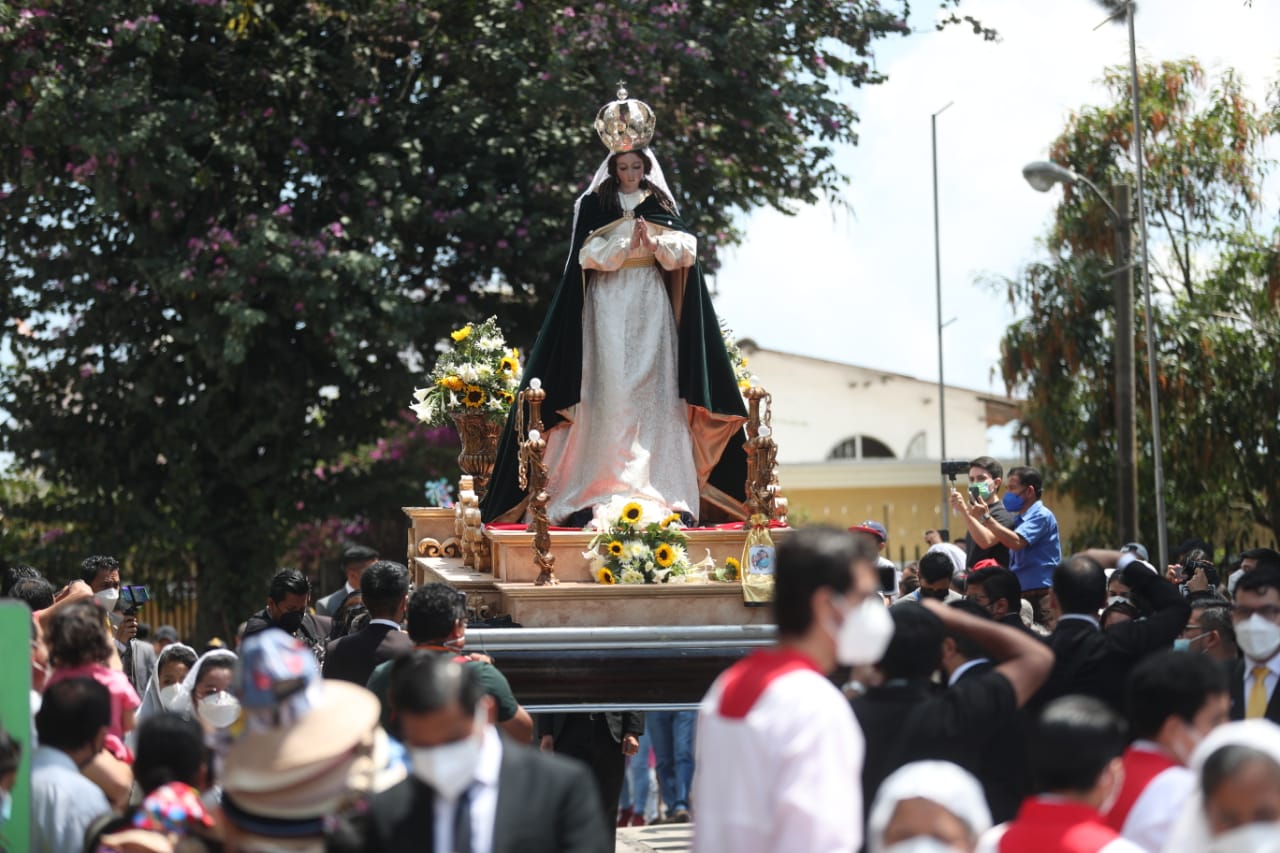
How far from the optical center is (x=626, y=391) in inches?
436

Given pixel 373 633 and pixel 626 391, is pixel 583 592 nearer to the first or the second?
pixel 626 391

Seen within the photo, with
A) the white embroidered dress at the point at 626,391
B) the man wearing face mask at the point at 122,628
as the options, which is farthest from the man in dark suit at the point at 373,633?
the white embroidered dress at the point at 626,391

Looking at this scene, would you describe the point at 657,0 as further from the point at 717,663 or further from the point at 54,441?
the point at 717,663

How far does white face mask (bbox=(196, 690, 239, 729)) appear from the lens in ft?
22.2

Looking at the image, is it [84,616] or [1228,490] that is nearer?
[84,616]

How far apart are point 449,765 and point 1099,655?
276cm

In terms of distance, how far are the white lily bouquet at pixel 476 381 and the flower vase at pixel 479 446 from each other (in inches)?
3.4

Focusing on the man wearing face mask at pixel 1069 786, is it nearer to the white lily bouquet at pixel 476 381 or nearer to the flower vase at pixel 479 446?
the white lily bouquet at pixel 476 381

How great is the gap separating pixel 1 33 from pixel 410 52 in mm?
4552

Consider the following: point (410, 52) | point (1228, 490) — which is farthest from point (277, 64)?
point (1228, 490)

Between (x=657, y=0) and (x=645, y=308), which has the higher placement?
(x=657, y=0)

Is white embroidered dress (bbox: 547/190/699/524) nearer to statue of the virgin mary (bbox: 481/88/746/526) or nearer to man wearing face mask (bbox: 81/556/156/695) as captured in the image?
statue of the virgin mary (bbox: 481/88/746/526)

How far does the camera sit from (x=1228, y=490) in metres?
22.9

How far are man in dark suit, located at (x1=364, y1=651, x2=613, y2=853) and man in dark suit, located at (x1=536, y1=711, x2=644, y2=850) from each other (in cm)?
529
